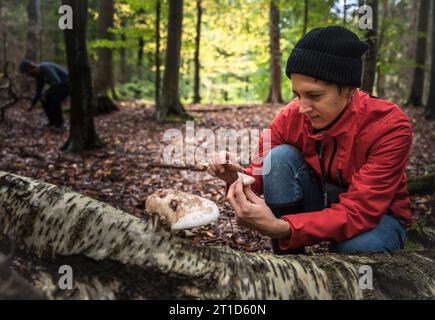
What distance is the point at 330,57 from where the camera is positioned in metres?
2.10

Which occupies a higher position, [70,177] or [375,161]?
[375,161]

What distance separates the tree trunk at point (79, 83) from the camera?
673cm

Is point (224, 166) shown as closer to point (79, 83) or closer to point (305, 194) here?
point (305, 194)

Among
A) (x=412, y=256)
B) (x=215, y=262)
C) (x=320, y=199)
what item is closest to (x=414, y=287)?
(x=412, y=256)

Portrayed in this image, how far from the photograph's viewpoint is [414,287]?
74.9 inches

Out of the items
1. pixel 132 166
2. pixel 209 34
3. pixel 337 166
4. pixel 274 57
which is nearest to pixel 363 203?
pixel 337 166

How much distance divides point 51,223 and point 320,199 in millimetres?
1663

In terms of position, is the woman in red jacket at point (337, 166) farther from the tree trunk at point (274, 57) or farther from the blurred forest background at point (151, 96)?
the tree trunk at point (274, 57)

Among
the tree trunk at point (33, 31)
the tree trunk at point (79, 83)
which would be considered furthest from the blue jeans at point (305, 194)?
the tree trunk at point (33, 31)

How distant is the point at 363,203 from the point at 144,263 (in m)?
1.18

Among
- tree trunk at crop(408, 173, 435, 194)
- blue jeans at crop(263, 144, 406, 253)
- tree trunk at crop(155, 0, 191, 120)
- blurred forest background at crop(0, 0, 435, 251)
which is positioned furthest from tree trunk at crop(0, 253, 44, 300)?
tree trunk at crop(155, 0, 191, 120)

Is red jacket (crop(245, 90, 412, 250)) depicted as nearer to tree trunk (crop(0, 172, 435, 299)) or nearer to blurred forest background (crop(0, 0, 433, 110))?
tree trunk (crop(0, 172, 435, 299))

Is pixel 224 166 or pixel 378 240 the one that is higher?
pixel 224 166
